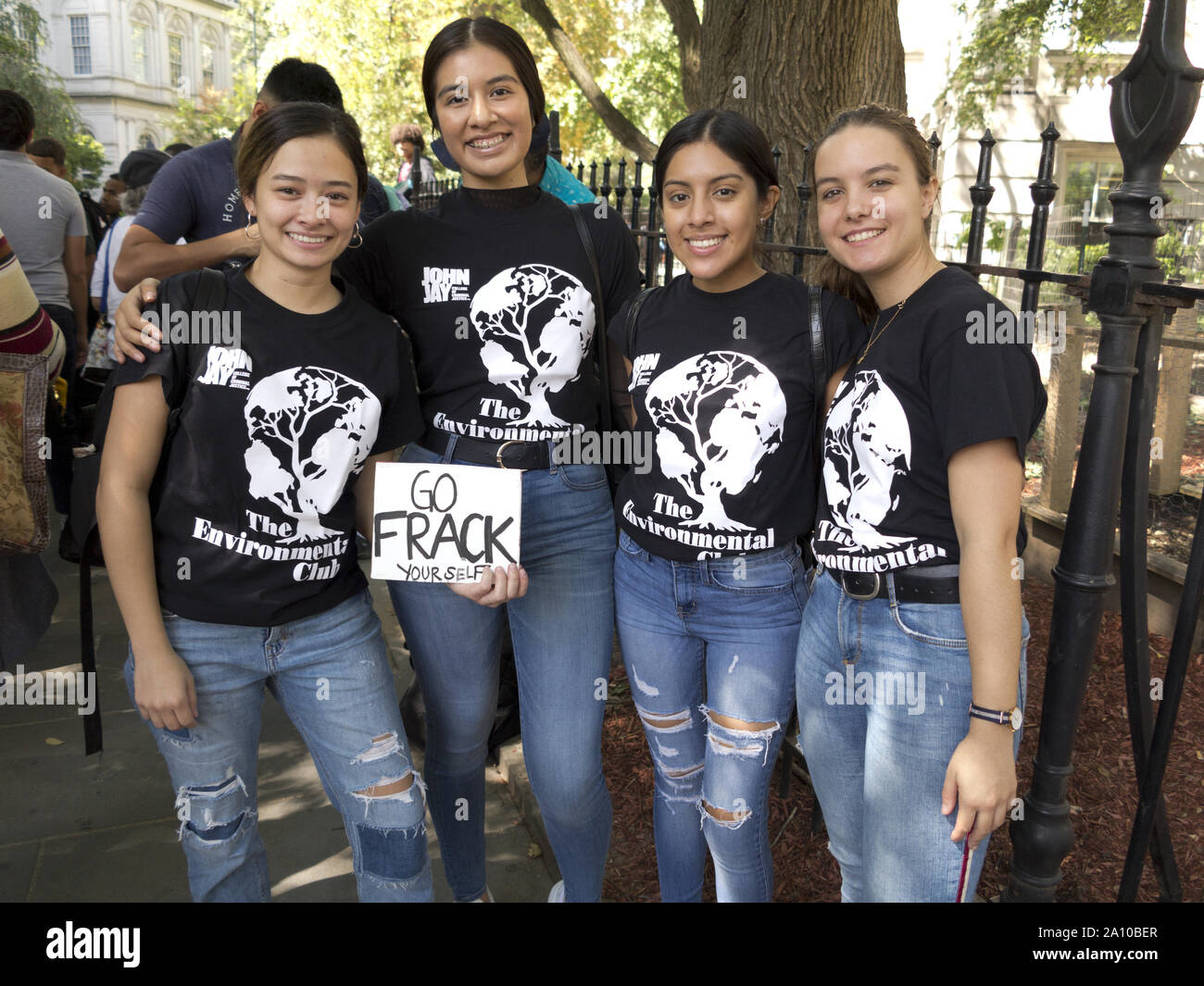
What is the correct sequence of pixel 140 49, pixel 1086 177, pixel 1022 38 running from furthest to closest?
pixel 140 49 → pixel 1086 177 → pixel 1022 38

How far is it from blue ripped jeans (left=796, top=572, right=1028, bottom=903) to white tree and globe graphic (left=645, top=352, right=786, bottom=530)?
319 mm

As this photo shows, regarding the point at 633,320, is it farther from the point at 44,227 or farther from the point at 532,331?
the point at 44,227

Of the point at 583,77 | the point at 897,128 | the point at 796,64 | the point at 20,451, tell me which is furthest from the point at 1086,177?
the point at 20,451

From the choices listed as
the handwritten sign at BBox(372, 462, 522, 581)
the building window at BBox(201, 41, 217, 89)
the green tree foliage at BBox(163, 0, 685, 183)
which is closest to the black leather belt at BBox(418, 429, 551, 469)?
the handwritten sign at BBox(372, 462, 522, 581)

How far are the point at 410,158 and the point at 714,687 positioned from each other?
8.11 m

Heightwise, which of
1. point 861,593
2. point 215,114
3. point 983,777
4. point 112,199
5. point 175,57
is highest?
point 175,57

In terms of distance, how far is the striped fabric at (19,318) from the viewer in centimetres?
267

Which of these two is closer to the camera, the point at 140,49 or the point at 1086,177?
the point at 1086,177

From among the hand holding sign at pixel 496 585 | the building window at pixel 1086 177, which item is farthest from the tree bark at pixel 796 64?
the building window at pixel 1086 177

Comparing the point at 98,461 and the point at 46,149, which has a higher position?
the point at 46,149

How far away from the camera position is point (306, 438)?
2.29 metres

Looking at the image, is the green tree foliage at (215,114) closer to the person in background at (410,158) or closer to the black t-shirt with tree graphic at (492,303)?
the person in background at (410,158)

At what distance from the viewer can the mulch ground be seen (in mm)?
3227

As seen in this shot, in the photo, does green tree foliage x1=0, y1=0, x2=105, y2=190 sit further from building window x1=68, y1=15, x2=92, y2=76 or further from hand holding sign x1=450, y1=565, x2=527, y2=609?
building window x1=68, y1=15, x2=92, y2=76
